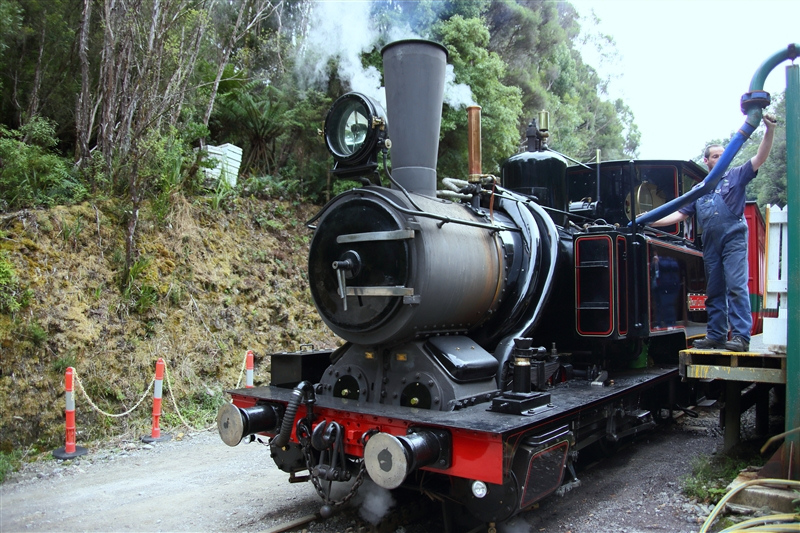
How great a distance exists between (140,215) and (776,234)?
688 cm

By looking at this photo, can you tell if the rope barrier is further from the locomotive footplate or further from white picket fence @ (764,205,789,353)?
white picket fence @ (764,205,789,353)

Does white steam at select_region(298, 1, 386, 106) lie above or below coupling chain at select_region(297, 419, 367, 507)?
above

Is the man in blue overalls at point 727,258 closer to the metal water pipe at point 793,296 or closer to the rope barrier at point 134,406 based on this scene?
the metal water pipe at point 793,296

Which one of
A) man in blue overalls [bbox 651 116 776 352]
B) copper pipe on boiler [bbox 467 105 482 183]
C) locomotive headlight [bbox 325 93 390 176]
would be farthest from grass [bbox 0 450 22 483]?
man in blue overalls [bbox 651 116 776 352]

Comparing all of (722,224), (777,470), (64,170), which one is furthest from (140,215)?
(777,470)

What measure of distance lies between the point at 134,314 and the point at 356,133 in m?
4.28

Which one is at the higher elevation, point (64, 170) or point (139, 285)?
point (64, 170)

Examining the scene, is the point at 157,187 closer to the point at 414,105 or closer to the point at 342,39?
the point at 342,39

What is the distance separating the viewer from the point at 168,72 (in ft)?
29.2

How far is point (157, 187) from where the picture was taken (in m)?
8.34

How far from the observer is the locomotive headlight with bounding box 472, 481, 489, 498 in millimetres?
3141

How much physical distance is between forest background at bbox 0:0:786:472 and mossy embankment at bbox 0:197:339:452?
0.02 metres

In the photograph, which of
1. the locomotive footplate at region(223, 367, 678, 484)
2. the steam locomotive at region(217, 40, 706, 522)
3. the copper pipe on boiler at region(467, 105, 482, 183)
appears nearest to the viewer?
the locomotive footplate at region(223, 367, 678, 484)

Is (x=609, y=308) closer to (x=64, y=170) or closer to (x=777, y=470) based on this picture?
(x=777, y=470)
